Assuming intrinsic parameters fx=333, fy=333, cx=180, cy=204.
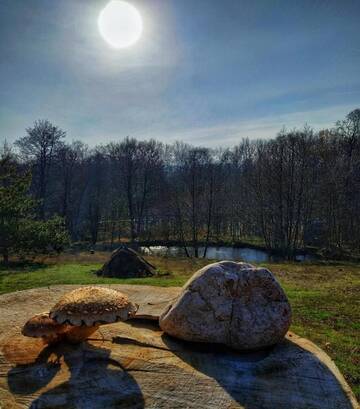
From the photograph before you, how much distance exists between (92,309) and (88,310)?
0.12 ft

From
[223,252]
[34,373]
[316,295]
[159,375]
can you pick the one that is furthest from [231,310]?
[223,252]

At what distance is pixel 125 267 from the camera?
13.8m

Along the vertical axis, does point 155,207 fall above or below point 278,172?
below

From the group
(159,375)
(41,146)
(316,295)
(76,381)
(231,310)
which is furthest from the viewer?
(41,146)

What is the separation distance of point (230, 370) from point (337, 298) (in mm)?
7495

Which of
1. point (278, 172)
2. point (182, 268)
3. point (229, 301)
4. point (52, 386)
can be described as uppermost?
point (278, 172)

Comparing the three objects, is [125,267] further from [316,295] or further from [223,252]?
[223,252]

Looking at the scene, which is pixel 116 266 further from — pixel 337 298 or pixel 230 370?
pixel 230 370

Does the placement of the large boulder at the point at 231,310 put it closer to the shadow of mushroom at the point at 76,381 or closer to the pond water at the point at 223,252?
the shadow of mushroom at the point at 76,381

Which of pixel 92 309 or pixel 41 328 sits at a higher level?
pixel 92 309

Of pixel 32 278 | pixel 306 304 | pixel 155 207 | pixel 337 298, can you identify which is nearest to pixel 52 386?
pixel 306 304

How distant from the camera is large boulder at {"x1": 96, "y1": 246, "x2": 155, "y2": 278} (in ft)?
44.9

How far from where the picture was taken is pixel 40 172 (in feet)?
109

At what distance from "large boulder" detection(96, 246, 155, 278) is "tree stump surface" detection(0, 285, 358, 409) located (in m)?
10.0
